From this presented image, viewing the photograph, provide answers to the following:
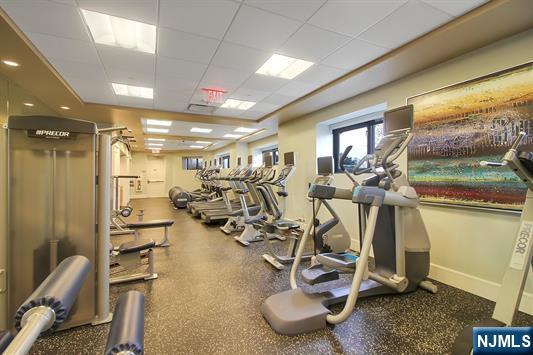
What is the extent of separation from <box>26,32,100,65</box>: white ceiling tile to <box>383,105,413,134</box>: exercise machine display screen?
324cm

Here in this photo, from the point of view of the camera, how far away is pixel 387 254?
104 inches

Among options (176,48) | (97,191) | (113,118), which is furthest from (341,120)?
(113,118)

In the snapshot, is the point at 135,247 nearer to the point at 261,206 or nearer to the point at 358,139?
the point at 261,206

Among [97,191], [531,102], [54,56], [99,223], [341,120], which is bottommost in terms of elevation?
[99,223]

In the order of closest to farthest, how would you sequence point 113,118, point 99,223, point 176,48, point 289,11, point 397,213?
point 99,223 → point 289,11 → point 397,213 → point 176,48 → point 113,118

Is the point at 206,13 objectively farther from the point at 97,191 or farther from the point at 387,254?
the point at 387,254

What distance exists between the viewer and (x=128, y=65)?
330cm

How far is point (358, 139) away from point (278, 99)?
1664 mm

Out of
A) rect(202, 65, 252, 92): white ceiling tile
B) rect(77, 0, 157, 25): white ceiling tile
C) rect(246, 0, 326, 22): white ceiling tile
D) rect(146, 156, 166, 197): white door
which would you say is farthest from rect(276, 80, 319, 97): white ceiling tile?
rect(146, 156, 166, 197): white door

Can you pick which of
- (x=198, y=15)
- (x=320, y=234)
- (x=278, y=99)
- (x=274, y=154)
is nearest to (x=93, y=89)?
(x=198, y=15)

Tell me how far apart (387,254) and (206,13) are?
2.87m

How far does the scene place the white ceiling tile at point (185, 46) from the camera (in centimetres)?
262

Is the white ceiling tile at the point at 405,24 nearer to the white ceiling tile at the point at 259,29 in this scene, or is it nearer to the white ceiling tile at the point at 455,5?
the white ceiling tile at the point at 455,5

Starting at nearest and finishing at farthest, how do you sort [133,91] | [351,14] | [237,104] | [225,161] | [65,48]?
[351,14], [65,48], [133,91], [237,104], [225,161]
